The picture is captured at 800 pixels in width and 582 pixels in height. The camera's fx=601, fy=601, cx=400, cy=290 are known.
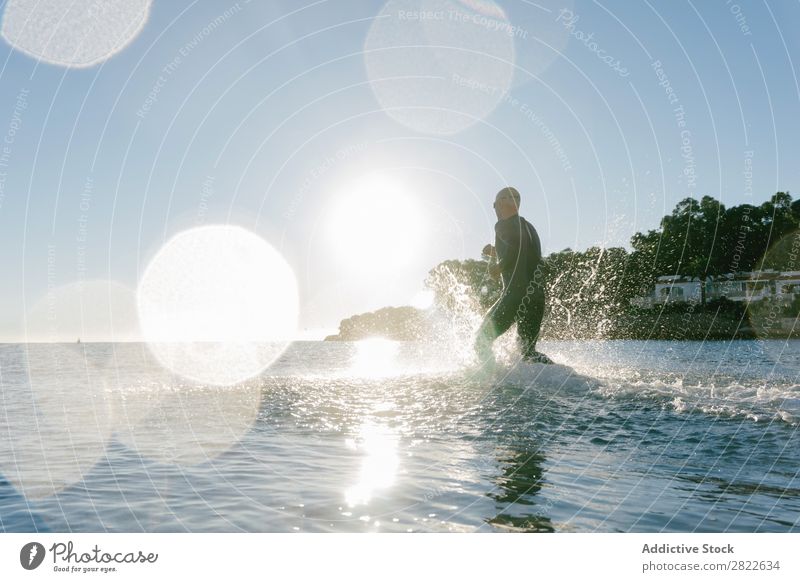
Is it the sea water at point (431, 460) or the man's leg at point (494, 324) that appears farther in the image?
the man's leg at point (494, 324)

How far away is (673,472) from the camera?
6344 millimetres

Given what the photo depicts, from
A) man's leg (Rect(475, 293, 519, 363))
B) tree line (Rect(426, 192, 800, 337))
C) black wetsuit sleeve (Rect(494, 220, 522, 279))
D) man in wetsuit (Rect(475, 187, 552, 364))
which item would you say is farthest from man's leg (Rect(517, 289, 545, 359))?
tree line (Rect(426, 192, 800, 337))

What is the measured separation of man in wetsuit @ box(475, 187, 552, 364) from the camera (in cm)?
1387

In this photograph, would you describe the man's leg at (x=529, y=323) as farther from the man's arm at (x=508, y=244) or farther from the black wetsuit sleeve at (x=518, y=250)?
the man's arm at (x=508, y=244)

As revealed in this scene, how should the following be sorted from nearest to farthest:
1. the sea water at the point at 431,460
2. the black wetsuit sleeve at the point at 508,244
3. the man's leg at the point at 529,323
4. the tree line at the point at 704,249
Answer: the sea water at the point at 431,460
the man's leg at the point at 529,323
the black wetsuit sleeve at the point at 508,244
the tree line at the point at 704,249

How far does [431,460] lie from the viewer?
268 inches

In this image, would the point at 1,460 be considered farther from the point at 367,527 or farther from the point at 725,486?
the point at 725,486

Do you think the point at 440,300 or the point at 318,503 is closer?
the point at 318,503

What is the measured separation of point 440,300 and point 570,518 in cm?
1566

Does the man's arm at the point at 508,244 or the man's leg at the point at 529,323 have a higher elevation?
the man's arm at the point at 508,244

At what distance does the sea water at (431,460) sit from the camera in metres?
5.10

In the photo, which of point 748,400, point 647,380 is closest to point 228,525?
point 748,400

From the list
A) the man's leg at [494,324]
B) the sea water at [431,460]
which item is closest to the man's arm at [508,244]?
the man's leg at [494,324]

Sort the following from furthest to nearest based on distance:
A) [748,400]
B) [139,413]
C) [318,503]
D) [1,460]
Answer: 1. [139,413]
2. [748,400]
3. [1,460]
4. [318,503]
